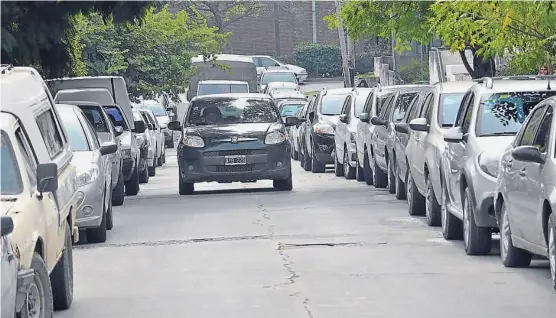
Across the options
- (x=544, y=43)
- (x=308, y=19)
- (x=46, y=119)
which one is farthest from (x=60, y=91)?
(x=308, y=19)

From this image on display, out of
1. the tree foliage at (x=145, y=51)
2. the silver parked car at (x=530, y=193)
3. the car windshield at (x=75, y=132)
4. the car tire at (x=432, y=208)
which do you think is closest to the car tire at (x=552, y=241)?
the silver parked car at (x=530, y=193)

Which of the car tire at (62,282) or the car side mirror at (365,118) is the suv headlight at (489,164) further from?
the car side mirror at (365,118)

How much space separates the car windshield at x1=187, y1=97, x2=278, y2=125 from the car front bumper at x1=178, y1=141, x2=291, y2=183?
0.74m

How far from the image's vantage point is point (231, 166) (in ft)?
71.1

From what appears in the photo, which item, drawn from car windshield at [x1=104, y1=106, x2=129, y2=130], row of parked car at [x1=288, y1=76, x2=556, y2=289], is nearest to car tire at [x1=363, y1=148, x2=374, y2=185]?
row of parked car at [x1=288, y1=76, x2=556, y2=289]

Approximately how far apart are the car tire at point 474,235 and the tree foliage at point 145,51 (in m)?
19.4

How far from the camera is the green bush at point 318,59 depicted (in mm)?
74125

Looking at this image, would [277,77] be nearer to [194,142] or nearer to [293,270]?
[194,142]

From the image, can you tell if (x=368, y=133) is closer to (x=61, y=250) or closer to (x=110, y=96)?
(x=110, y=96)

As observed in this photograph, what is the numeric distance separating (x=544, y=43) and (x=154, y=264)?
7.24 meters

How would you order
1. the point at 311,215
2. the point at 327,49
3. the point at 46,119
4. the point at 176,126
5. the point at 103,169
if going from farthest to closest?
the point at 327,49 < the point at 176,126 < the point at 311,215 < the point at 103,169 < the point at 46,119

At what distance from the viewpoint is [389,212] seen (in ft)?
58.9

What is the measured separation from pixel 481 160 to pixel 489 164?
109 mm

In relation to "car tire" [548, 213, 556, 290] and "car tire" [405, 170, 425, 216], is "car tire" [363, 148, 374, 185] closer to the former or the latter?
"car tire" [405, 170, 425, 216]
